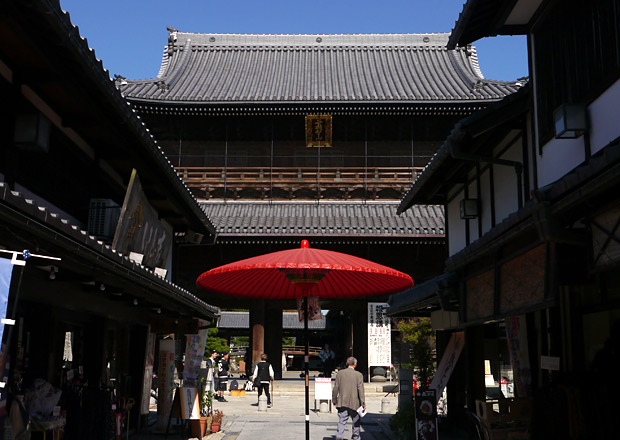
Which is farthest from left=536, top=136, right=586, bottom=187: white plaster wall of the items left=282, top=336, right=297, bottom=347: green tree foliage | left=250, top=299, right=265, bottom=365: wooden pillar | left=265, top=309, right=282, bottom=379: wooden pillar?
left=282, top=336, right=297, bottom=347: green tree foliage

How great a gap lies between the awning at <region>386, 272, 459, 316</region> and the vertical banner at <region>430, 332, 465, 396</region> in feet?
3.46

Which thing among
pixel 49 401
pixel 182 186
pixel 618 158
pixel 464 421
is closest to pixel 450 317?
pixel 464 421

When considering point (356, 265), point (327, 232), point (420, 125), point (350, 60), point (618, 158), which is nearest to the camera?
point (618, 158)

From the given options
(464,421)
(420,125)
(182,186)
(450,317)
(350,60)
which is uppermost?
(350,60)

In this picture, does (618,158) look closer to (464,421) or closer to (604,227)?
(604,227)

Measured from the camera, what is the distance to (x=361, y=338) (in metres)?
23.4

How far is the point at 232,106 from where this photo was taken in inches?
881

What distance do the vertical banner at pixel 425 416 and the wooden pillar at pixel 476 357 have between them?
1.65 metres

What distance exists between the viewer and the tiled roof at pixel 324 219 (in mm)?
21312

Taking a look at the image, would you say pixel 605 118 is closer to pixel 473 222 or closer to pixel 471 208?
pixel 471 208

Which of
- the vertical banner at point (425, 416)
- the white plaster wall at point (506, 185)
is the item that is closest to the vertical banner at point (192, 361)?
the vertical banner at point (425, 416)

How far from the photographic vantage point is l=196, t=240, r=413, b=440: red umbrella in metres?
8.52

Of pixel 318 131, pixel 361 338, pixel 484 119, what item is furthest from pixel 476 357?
pixel 318 131

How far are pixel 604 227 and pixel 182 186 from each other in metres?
9.21
